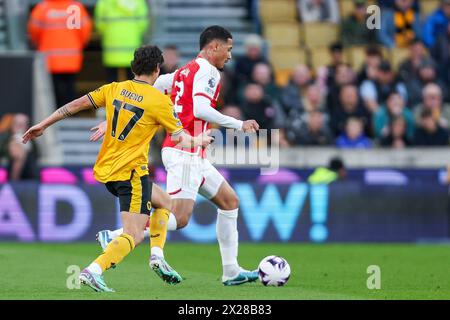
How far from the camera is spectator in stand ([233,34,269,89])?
20656mm

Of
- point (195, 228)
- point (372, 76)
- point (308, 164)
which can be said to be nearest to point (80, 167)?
point (195, 228)

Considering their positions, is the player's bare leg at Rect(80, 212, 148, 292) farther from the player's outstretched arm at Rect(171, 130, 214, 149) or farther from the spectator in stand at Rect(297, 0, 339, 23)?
the spectator in stand at Rect(297, 0, 339, 23)

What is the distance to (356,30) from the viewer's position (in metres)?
22.8

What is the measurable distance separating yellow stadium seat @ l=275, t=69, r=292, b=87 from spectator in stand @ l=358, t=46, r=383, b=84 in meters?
1.17

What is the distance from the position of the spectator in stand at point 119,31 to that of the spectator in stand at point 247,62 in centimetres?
160

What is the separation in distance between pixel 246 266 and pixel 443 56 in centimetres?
959

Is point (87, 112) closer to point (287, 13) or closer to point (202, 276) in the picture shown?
point (287, 13)

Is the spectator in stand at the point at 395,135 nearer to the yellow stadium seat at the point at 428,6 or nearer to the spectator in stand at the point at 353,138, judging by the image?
the spectator in stand at the point at 353,138

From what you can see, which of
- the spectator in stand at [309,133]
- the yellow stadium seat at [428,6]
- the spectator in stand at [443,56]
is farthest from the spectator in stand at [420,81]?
the spectator in stand at [309,133]

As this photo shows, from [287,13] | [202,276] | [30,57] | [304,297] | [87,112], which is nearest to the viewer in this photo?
[304,297]

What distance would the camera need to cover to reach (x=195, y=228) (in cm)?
1861

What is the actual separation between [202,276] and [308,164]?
740 cm

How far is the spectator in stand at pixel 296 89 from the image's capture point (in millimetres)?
20734

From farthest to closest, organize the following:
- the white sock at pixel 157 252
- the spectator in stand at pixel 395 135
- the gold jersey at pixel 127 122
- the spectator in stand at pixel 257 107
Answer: the spectator in stand at pixel 395 135 → the spectator in stand at pixel 257 107 → the white sock at pixel 157 252 → the gold jersey at pixel 127 122
